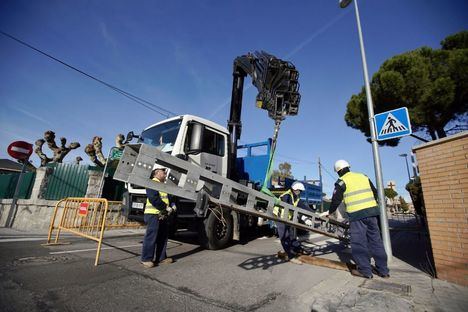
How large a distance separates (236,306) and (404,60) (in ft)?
41.8

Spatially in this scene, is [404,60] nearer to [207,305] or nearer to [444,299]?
[444,299]

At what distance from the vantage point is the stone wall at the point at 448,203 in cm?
302

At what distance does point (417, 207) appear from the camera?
1309cm

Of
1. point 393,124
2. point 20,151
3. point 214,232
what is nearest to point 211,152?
point 214,232

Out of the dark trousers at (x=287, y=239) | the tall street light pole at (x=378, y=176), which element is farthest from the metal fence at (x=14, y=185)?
the tall street light pole at (x=378, y=176)

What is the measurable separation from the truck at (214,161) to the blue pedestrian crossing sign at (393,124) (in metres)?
2.10

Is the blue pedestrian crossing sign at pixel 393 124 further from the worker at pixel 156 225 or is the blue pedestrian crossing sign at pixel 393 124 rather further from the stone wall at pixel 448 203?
the worker at pixel 156 225

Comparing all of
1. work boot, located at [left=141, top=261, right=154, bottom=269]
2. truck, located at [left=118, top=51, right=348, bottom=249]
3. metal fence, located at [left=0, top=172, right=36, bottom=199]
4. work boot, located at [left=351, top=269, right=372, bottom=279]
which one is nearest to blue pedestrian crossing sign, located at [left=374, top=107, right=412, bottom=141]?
truck, located at [left=118, top=51, right=348, bottom=249]

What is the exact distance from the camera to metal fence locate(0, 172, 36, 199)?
9.72 metres

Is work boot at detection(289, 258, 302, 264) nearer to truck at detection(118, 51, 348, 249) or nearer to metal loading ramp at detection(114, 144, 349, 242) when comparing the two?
truck at detection(118, 51, 348, 249)

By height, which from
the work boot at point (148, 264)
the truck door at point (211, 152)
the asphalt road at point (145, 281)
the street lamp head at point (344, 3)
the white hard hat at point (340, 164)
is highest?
the street lamp head at point (344, 3)

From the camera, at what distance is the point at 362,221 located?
3689mm

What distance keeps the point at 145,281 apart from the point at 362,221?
3401mm

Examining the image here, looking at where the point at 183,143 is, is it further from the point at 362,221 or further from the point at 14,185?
the point at 14,185
